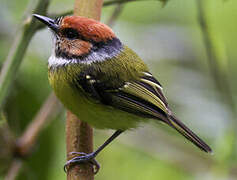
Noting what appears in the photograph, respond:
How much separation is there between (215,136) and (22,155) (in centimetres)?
131

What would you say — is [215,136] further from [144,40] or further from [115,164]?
[144,40]

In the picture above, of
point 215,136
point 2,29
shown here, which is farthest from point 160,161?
point 2,29

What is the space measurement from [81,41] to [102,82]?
262 millimetres

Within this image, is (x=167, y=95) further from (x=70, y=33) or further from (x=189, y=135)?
(x=70, y=33)

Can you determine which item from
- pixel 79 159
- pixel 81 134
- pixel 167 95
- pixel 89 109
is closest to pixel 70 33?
pixel 89 109

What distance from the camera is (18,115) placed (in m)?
2.96

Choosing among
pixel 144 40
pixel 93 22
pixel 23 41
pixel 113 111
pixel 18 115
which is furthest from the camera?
pixel 144 40

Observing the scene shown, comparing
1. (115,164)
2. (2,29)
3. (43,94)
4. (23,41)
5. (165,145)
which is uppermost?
(23,41)

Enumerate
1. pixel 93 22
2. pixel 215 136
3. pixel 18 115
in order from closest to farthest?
pixel 93 22
pixel 18 115
pixel 215 136

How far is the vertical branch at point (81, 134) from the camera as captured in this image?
226cm

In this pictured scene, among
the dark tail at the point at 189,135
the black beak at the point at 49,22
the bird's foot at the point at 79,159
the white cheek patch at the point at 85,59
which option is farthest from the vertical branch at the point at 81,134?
the dark tail at the point at 189,135

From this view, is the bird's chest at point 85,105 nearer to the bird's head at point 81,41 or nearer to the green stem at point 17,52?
the bird's head at point 81,41

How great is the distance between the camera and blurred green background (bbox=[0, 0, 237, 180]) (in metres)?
2.91

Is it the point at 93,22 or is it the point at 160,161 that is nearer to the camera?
the point at 93,22
